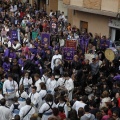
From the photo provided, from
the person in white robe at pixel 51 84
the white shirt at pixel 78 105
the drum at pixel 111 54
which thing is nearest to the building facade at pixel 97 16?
the drum at pixel 111 54

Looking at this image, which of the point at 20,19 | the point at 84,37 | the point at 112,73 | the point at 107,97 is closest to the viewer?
the point at 107,97

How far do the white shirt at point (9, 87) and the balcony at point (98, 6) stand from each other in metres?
9.49

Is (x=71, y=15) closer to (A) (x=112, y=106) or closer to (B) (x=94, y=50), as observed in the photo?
(B) (x=94, y=50)

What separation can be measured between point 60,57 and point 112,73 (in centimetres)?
254

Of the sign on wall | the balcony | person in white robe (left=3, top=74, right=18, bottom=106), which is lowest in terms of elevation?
person in white robe (left=3, top=74, right=18, bottom=106)

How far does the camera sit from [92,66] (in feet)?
51.7

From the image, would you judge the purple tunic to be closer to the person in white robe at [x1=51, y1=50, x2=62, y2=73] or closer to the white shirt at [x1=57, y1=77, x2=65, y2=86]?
the person in white robe at [x1=51, y1=50, x2=62, y2=73]

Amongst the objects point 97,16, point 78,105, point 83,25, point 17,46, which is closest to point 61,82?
point 78,105

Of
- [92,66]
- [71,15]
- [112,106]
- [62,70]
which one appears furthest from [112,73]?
[71,15]

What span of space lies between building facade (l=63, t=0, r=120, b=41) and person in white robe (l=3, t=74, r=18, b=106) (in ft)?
31.0

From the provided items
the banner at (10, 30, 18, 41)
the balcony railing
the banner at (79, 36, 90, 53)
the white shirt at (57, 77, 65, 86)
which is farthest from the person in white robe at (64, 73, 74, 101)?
the balcony railing

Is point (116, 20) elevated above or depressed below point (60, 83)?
above

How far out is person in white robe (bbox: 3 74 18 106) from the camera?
43.4ft

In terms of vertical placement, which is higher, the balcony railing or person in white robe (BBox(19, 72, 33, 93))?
the balcony railing
